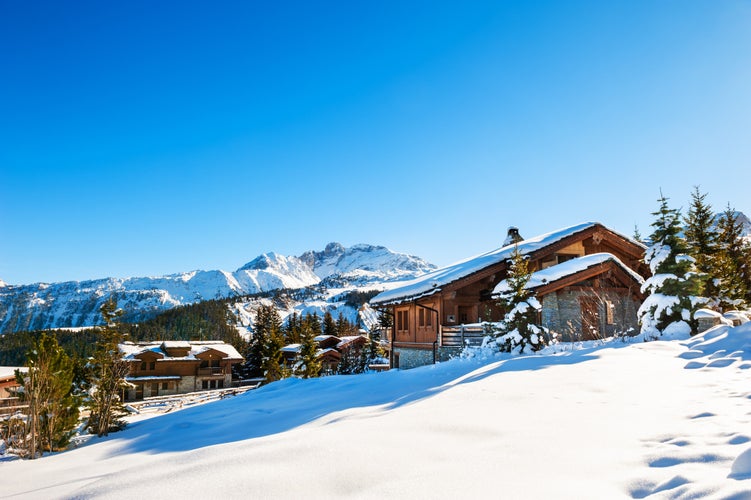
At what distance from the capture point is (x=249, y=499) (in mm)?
3078

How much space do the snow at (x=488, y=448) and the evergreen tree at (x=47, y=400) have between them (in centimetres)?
372

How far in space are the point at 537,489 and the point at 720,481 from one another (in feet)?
3.84

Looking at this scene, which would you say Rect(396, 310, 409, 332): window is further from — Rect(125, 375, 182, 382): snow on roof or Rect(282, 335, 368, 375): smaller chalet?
Rect(125, 375, 182, 382): snow on roof

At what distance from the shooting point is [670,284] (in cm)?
1316

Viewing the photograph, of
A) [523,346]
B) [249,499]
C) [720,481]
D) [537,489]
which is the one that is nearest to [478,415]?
[537,489]

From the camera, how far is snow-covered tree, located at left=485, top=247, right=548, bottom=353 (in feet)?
45.6

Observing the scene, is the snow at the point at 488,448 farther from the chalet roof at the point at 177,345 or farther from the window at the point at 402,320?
the chalet roof at the point at 177,345

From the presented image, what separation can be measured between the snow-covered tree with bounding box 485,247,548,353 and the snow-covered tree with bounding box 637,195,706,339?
3.41 m

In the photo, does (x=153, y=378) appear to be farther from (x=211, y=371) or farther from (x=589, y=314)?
(x=589, y=314)

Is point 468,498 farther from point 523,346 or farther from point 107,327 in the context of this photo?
point 107,327

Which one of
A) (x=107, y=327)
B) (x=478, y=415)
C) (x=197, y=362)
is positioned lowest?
(x=197, y=362)

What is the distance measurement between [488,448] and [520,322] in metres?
10.7

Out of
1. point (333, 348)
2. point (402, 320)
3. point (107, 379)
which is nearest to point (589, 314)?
point (402, 320)

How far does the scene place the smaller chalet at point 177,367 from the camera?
174ft
